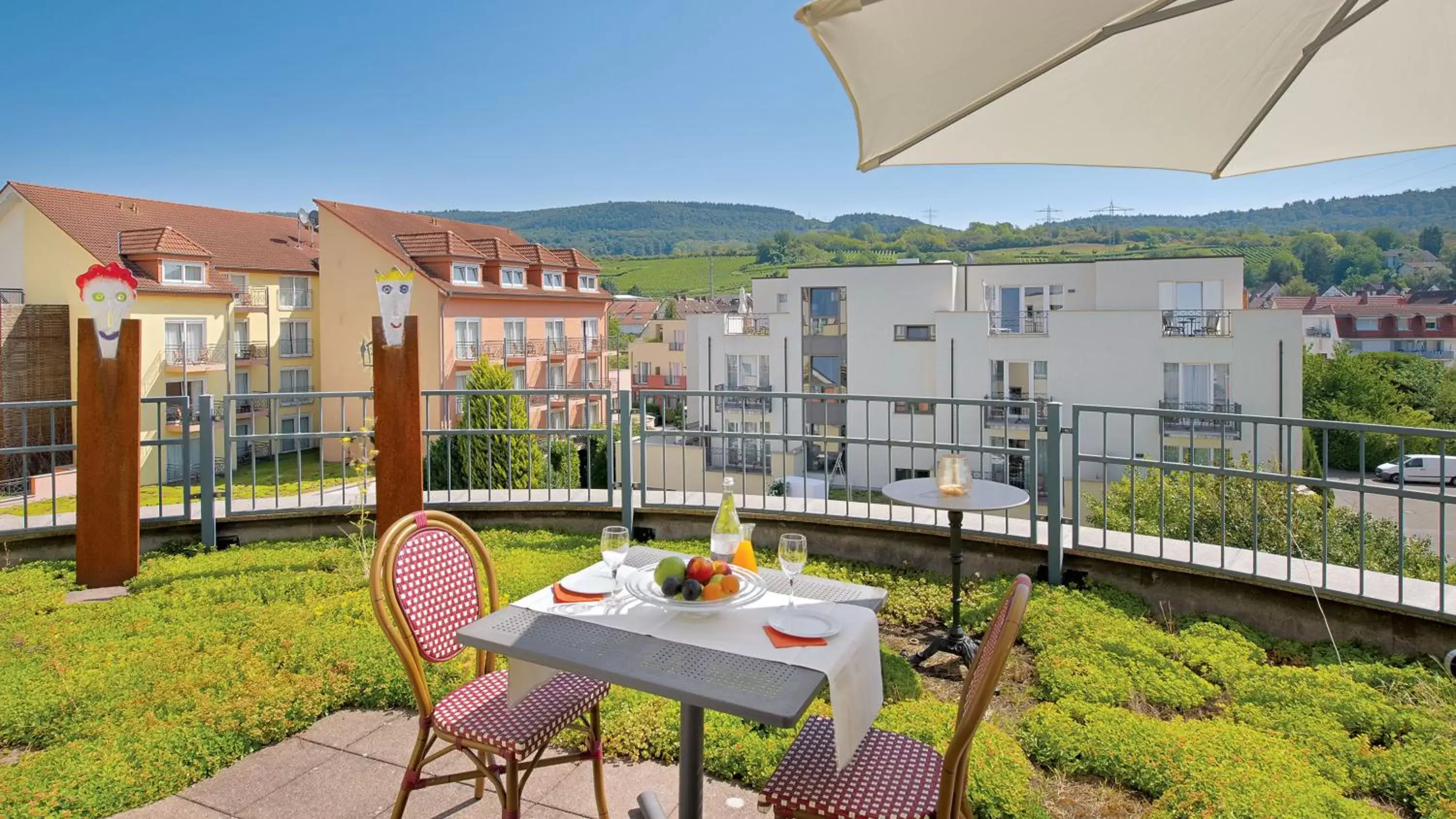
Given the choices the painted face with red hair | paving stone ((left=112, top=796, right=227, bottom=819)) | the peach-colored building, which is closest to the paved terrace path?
paving stone ((left=112, top=796, right=227, bottom=819))

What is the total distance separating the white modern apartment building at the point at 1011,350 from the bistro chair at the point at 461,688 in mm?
15259

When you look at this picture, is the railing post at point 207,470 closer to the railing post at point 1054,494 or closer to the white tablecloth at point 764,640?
the white tablecloth at point 764,640

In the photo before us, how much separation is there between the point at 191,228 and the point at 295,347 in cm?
487

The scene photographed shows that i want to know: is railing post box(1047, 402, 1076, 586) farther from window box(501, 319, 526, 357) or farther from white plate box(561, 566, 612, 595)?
window box(501, 319, 526, 357)

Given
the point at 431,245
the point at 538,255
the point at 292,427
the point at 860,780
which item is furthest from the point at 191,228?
the point at 860,780

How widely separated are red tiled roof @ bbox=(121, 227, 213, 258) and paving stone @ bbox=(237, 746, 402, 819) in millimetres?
25401

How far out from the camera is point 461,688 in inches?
92.2

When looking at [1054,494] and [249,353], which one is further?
[249,353]

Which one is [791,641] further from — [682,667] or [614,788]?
[614,788]

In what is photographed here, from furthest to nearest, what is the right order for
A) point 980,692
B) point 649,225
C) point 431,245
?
1. point 649,225
2. point 431,245
3. point 980,692

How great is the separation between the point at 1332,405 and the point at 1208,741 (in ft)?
136

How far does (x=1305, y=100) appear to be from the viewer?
235cm

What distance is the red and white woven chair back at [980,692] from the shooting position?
1578 millimetres

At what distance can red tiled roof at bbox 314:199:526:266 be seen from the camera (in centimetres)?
2527
